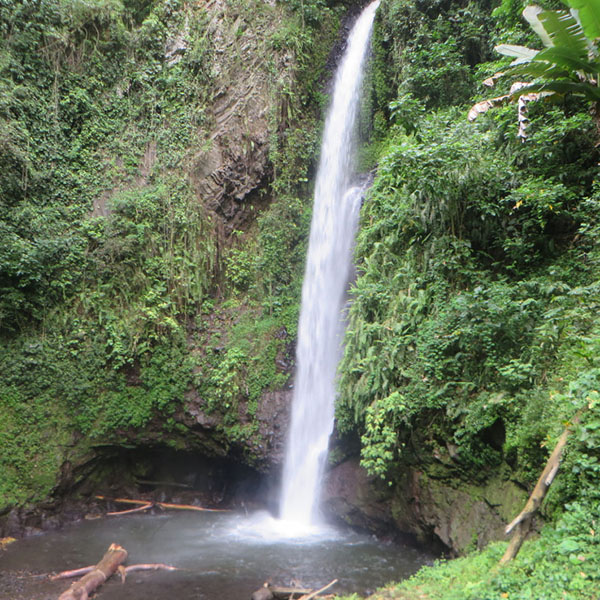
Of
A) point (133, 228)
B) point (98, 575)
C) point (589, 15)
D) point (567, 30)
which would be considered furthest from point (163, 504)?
point (589, 15)

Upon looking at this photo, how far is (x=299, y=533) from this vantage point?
8664 mm

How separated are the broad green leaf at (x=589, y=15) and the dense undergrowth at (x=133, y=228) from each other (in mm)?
7662

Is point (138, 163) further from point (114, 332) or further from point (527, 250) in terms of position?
point (527, 250)

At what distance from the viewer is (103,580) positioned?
6.75 m

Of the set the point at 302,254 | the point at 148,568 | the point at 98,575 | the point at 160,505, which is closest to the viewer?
the point at 98,575

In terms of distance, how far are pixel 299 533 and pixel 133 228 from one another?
25.6ft

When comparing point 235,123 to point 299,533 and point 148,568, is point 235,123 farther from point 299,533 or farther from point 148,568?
point 148,568

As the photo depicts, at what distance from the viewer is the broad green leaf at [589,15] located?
5832 millimetres

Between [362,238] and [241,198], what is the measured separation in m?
4.76

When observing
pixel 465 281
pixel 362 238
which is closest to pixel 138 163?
pixel 362 238

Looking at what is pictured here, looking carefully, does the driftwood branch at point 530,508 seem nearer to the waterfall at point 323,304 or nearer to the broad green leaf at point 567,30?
the waterfall at point 323,304

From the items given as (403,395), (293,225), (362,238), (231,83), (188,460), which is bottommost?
(188,460)

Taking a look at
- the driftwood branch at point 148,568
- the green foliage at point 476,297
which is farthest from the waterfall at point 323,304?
the driftwood branch at point 148,568

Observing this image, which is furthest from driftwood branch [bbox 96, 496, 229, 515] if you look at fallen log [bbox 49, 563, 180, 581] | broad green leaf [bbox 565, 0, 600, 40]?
broad green leaf [bbox 565, 0, 600, 40]
